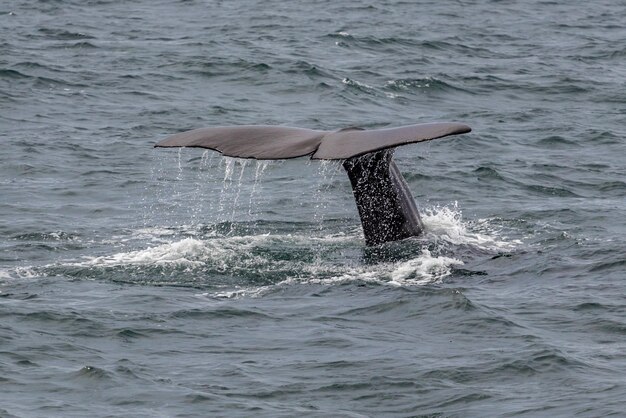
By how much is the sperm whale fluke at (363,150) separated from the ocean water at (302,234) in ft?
0.90

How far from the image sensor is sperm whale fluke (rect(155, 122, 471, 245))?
1059 centimetres

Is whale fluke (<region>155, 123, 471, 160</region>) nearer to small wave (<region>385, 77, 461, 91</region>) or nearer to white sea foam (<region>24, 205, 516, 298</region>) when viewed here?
white sea foam (<region>24, 205, 516, 298</region>)

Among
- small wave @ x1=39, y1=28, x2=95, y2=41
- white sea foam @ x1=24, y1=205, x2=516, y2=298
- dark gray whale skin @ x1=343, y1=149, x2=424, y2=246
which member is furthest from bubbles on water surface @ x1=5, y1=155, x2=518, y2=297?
small wave @ x1=39, y1=28, x2=95, y2=41

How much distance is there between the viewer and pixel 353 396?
30.4 feet

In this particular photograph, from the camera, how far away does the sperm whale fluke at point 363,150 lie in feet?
34.7

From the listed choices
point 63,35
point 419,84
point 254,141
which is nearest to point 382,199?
point 254,141

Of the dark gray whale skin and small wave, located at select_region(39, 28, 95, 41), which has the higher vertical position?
the dark gray whale skin

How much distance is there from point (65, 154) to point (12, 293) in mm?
7023

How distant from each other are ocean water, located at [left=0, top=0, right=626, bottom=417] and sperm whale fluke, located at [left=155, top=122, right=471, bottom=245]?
28cm

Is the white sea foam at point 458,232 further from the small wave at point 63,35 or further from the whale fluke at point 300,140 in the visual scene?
the small wave at point 63,35

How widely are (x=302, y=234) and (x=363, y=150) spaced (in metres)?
3.86

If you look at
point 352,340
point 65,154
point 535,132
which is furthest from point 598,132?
point 352,340

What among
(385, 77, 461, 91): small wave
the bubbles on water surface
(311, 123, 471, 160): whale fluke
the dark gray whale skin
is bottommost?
(385, 77, 461, 91): small wave

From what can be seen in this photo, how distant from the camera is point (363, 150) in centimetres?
1059
